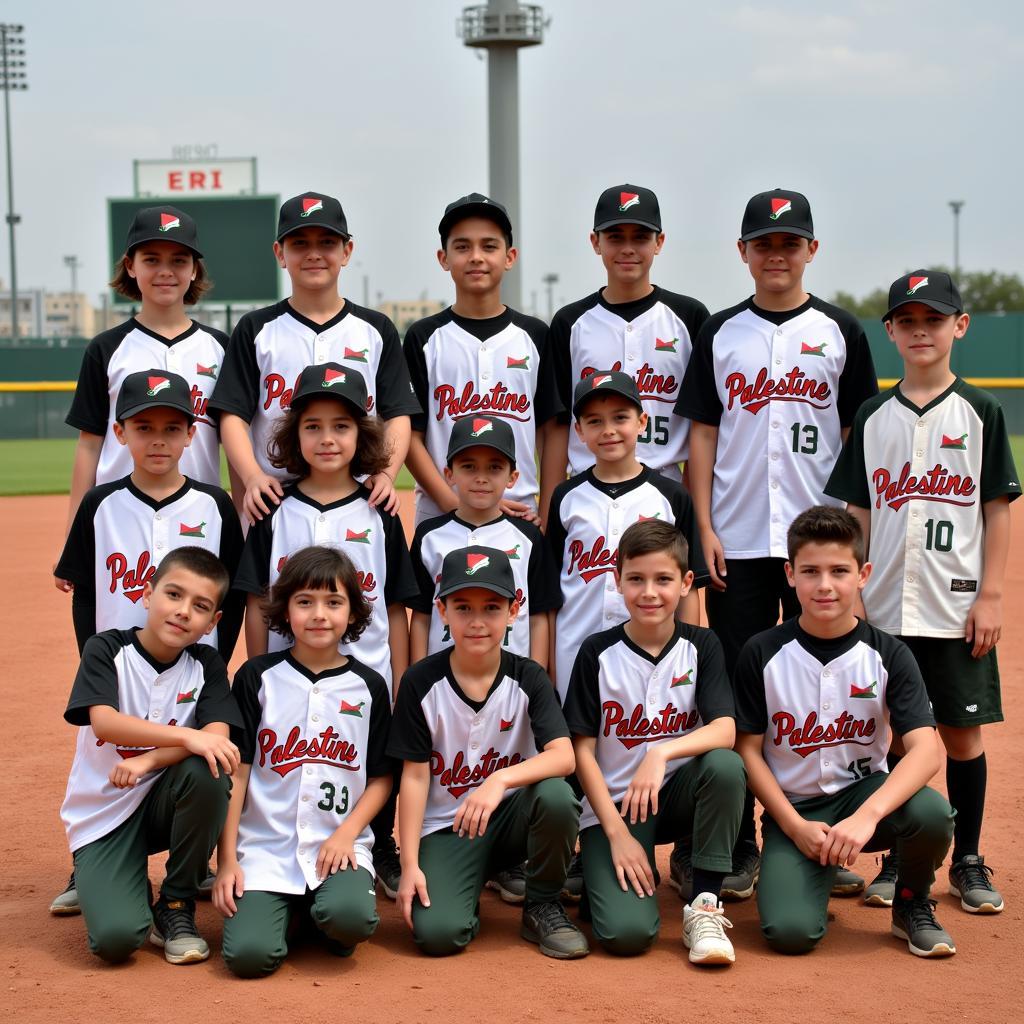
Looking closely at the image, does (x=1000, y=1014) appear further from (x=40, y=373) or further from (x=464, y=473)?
(x=40, y=373)

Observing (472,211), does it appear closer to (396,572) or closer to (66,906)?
(396,572)

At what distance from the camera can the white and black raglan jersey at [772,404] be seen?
449cm

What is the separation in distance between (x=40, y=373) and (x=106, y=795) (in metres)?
28.6

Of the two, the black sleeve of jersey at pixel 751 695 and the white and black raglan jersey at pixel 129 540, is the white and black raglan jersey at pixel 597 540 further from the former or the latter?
the white and black raglan jersey at pixel 129 540

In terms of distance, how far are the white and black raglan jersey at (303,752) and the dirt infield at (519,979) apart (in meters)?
0.32

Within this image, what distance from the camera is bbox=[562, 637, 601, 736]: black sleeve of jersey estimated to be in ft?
13.2

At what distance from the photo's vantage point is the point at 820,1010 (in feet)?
10.8

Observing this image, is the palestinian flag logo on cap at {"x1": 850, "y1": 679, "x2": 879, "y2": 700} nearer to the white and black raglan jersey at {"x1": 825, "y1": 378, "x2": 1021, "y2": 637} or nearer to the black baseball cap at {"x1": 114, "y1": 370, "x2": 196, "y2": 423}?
the white and black raglan jersey at {"x1": 825, "y1": 378, "x2": 1021, "y2": 637}

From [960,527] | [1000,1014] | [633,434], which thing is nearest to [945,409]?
[960,527]

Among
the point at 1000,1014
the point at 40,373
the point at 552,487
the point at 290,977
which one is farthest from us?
the point at 40,373

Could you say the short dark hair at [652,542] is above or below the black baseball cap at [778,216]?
below

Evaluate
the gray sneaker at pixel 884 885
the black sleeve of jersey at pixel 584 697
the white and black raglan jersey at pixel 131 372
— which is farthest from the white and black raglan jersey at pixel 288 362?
the gray sneaker at pixel 884 885

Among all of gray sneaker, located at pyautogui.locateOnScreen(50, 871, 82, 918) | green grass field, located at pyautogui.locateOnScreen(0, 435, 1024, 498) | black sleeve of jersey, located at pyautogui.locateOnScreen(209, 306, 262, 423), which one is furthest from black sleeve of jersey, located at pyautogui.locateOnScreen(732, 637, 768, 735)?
green grass field, located at pyautogui.locateOnScreen(0, 435, 1024, 498)

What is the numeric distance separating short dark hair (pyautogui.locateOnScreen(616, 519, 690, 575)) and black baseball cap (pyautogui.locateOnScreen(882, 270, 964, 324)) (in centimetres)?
100
